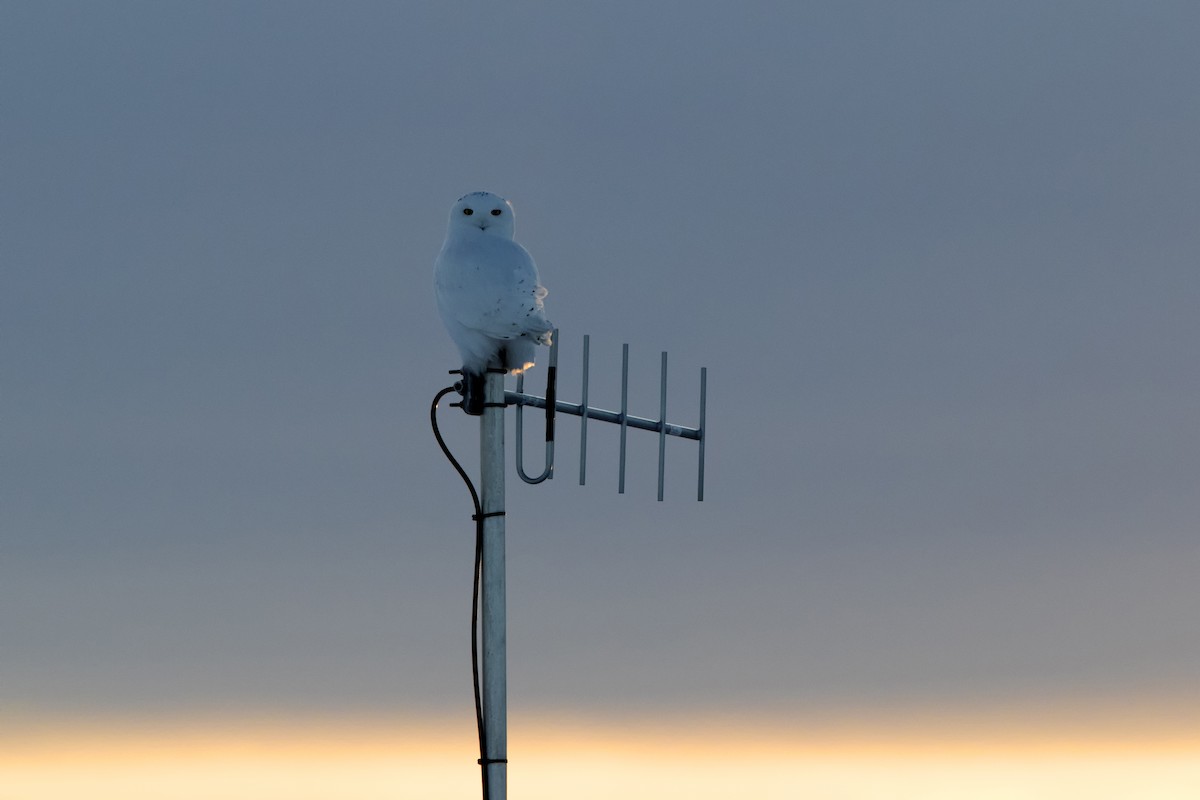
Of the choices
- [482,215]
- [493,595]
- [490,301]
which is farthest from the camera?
[482,215]

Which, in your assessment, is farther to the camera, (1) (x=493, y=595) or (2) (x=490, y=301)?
(2) (x=490, y=301)

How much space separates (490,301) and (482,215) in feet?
4.46

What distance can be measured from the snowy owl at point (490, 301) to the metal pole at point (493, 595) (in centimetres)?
50

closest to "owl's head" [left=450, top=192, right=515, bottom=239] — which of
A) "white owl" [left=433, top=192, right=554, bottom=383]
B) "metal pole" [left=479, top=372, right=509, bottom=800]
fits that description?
"white owl" [left=433, top=192, right=554, bottom=383]

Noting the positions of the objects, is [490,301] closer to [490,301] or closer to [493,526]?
[490,301]

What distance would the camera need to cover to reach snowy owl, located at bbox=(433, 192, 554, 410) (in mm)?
12086

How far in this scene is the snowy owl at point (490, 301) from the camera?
12.1m

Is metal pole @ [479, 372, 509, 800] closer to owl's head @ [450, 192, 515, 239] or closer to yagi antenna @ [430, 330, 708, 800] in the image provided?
yagi antenna @ [430, 330, 708, 800]

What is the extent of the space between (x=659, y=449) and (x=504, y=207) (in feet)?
9.64

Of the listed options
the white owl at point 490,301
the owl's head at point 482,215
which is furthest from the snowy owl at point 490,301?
the owl's head at point 482,215

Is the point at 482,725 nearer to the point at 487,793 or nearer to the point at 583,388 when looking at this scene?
the point at 487,793

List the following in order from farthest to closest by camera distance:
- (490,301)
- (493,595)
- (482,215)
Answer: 1. (482,215)
2. (490,301)
3. (493,595)

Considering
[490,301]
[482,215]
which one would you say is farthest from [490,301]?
[482,215]

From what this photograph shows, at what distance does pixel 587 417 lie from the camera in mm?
12570
